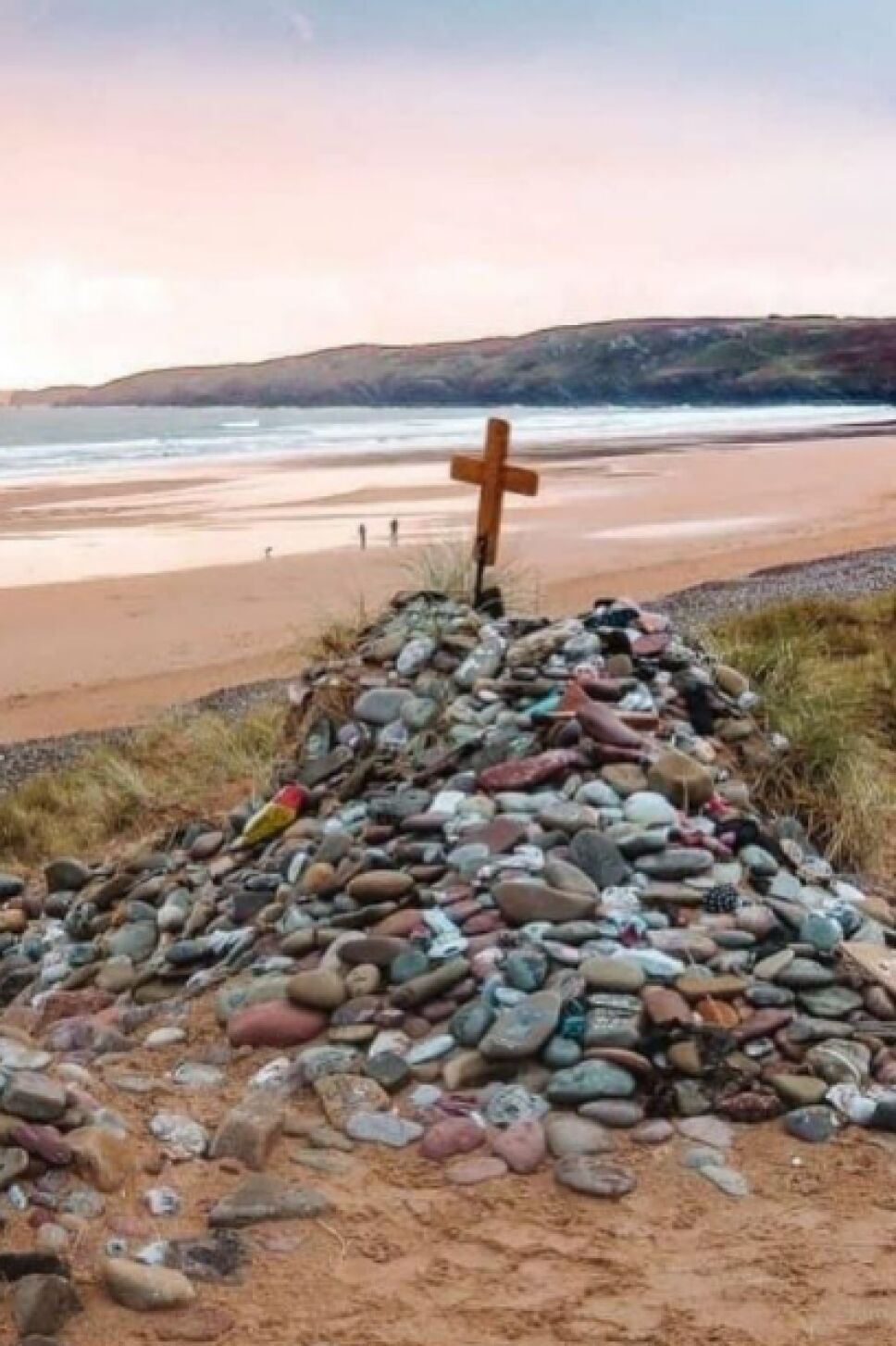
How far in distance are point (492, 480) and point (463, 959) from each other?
11.3 ft

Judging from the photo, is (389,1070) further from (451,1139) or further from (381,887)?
(381,887)

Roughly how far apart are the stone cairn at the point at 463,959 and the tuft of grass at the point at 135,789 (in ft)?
2.30

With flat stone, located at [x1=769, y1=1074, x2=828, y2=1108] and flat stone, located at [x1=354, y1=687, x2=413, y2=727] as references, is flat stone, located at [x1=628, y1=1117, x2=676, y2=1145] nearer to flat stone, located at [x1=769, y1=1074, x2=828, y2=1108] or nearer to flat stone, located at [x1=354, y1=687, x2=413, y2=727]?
flat stone, located at [x1=769, y1=1074, x2=828, y2=1108]

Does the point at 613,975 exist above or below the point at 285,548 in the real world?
below

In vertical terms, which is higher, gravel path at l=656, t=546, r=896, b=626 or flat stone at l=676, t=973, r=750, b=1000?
gravel path at l=656, t=546, r=896, b=626

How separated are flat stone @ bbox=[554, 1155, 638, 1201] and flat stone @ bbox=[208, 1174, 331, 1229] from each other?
0.61 metres

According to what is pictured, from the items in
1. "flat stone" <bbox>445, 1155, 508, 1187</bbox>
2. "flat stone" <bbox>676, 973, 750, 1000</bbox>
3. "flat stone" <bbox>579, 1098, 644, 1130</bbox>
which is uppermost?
"flat stone" <bbox>676, 973, 750, 1000</bbox>

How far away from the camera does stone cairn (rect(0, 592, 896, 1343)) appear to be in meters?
4.26

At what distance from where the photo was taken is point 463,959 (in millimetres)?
5117

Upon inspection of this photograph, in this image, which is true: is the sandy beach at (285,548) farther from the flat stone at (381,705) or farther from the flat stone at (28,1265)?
the flat stone at (28,1265)

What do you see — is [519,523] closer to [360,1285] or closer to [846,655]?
[846,655]

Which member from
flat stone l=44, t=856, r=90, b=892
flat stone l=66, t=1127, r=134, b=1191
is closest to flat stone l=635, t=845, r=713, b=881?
flat stone l=66, t=1127, r=134, b=1191

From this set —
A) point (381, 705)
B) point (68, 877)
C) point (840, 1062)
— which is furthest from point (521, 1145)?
point (68, 877)

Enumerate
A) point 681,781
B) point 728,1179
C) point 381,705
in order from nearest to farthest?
1. point 728,1179
2. point 681,781
3. point 381,705
